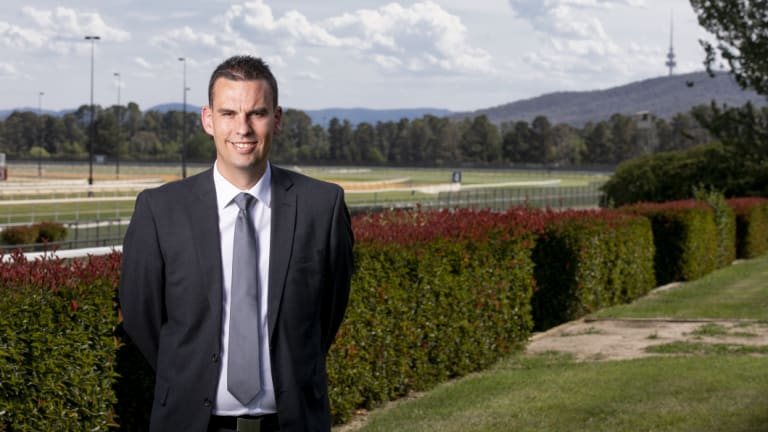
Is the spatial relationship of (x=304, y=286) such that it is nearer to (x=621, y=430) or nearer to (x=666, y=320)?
(x=621, y=430)

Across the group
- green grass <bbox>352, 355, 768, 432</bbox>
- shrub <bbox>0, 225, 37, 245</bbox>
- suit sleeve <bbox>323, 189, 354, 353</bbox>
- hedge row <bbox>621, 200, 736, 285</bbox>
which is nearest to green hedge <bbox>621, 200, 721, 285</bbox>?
hedge row <bbox>621, 200, 736, 285</bbox>

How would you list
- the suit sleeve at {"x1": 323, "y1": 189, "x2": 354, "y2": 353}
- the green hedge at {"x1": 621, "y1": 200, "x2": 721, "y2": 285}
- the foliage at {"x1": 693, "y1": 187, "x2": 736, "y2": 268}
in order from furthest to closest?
the foliage at {"x1": 693, "y1": 187, "x2": 736, "y2": 268} < the green hedge at {"x1": 621, "y1": 200, "x2": 721, "y2": 285} < the suit sleeve at {"x1": 323, "y1": 189, "x2": 354, "y2": 353}

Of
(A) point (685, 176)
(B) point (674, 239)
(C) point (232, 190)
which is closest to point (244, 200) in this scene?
(C) point (232, 190)

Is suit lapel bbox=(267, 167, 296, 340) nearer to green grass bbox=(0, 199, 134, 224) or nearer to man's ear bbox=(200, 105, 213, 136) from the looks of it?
man's ear bbox=(200, 105, 213, 136)

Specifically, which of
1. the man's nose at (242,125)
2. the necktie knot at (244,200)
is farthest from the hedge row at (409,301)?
the man's nose at (242,125)

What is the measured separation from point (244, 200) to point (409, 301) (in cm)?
622

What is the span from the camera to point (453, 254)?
1076 centimetres

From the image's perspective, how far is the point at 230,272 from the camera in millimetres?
3754

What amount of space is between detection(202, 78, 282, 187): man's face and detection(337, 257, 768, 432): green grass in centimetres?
503

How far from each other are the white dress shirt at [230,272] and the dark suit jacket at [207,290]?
1.1 inches

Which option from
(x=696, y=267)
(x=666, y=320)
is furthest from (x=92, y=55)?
(x=666, y=320)

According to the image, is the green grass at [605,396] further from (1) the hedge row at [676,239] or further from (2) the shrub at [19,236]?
(2) the shrub at [19,236]

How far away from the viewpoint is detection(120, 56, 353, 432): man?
12.0ft

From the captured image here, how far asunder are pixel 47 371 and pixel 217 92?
99.9 inches
